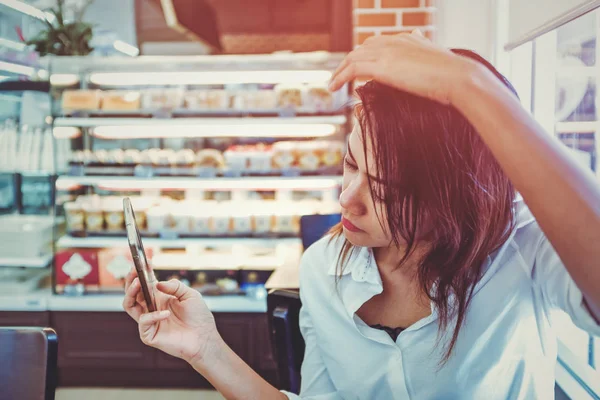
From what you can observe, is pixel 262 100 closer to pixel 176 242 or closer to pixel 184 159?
pixel 184 159

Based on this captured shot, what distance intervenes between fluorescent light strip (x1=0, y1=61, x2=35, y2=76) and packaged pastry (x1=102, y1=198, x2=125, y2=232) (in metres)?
1.01

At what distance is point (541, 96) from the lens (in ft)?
7.47

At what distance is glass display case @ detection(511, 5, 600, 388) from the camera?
2.08 m

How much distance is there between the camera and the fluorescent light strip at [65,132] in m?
3.35

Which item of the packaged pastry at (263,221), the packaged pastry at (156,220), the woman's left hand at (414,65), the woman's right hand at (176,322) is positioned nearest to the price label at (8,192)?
the packaged pastry at (156,220)

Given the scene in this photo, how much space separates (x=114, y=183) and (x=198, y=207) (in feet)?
2.08

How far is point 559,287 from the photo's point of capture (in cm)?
82

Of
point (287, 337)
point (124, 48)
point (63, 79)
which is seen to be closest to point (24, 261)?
point (63, 79)

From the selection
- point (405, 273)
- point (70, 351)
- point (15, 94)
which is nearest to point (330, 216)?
point (405, 273)

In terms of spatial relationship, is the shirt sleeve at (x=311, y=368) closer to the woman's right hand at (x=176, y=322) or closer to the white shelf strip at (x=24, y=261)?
the woman's right hand at (x=176, y=322)

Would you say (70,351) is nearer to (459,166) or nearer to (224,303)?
(224,303)

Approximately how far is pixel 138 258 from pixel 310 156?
2.53m

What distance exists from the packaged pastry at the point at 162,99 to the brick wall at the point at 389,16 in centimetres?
132

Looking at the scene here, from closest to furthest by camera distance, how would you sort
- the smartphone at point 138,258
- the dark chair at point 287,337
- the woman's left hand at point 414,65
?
the woman's left hand at point 414,65 → the smartphone at point 138,258 → the dark chair at point 287,337
